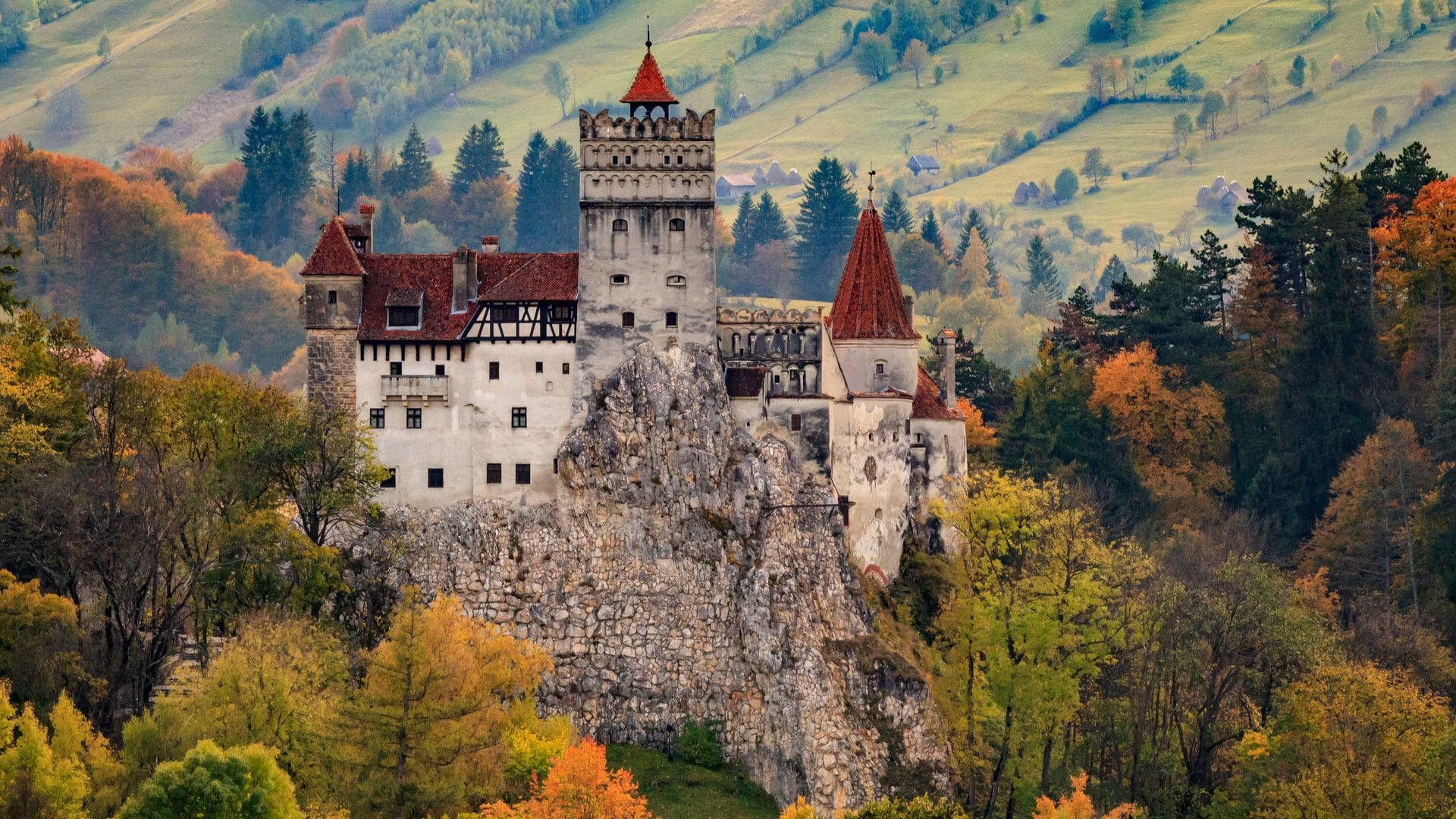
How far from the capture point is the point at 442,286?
88.5 meters

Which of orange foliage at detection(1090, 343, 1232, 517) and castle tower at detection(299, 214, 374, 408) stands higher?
castle tower at detection(299, 214, 374, 408)

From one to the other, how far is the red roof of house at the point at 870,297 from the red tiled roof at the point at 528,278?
10.0 m

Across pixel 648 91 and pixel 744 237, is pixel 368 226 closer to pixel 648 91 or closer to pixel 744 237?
pixel 648 91

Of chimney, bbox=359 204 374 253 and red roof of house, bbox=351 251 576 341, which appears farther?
chimney, bbox=359 204 374 253

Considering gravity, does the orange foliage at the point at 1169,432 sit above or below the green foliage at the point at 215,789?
above

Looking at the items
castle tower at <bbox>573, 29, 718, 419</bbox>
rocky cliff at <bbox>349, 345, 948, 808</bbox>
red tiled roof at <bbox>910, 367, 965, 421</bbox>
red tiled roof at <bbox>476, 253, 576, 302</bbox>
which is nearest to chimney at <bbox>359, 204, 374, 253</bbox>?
red tiled roof at <bbox>476, 253, 576, 302</bbox>

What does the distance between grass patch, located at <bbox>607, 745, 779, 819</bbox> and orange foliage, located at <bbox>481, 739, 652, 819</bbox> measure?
617cm

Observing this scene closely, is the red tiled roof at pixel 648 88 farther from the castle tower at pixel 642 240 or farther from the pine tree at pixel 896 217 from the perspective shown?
the pine tree at pixel 896 217

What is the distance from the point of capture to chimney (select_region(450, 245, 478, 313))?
88062 millimetres

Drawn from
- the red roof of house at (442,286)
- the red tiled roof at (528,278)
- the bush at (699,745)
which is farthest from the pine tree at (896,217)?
the bush at (699,745)

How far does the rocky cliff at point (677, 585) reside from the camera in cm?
8631

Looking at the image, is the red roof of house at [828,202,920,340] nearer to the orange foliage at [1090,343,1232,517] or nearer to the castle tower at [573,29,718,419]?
the castle tower at [573,29,718,419]

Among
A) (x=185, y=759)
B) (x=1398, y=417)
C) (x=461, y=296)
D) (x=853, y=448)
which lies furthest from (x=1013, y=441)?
(x=185, y=759)

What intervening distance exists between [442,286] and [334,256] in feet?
12.6
